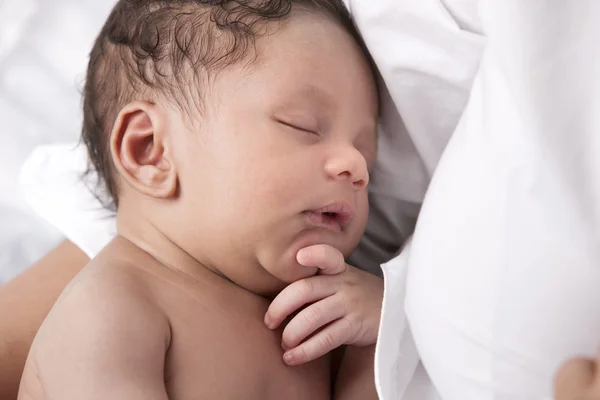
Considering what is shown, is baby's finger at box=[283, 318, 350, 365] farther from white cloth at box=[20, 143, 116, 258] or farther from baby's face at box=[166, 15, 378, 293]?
white cloth at box=[20, 143, 116, 258]

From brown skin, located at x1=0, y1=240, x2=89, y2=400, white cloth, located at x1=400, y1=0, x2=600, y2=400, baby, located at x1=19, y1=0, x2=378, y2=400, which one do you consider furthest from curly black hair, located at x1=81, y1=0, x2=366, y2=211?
white cloth, located at x1=400, y1=0, x2=600, y2=400

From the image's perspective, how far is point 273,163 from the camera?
947mm

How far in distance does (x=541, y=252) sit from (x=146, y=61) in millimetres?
595

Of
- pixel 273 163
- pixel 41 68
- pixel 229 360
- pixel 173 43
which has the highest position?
pixel 173 43

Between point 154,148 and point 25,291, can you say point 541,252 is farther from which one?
point 25,291

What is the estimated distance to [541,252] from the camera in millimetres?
711

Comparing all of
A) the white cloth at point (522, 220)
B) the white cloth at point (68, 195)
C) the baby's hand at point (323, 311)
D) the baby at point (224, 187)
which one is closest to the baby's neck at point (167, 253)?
the baby at point (224, 187)

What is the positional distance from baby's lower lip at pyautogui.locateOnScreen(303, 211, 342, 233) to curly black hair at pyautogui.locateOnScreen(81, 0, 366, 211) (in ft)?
0.74

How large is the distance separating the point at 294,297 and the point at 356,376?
17 centimetres

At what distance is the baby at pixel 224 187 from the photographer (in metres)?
0.92

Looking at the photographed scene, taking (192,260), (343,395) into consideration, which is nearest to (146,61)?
(192,260)

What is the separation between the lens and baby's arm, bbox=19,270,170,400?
835 millimetres

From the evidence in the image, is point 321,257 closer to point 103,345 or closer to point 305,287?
point 305,287

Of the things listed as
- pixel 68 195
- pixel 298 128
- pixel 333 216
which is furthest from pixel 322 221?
pixel 68 195
